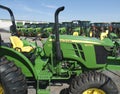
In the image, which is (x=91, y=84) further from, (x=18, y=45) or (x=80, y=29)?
(x=80, y=29)

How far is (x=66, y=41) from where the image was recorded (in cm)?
596

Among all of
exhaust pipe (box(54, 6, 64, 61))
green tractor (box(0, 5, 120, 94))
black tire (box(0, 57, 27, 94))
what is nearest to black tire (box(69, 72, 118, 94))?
green tractor (box(0, 5, 120, 94))

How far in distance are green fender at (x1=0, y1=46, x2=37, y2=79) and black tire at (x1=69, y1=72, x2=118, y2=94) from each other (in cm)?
88

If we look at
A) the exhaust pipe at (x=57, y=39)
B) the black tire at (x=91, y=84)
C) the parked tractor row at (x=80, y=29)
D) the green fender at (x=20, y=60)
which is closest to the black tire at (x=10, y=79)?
the green fender at (x=20, y=60)

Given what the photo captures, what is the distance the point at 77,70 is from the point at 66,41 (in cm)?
69

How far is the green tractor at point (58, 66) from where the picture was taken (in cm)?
536

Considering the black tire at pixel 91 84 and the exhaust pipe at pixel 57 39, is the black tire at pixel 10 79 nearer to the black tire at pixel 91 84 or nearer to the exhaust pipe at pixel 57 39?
the exhaust pipe at pixel 57 39

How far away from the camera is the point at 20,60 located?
5742 mm

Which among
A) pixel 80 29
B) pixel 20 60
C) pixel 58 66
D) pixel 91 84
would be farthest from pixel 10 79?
pixel 80 29

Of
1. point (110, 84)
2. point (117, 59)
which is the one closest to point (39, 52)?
point (110, 84)

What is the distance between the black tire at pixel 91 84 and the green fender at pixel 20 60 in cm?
88

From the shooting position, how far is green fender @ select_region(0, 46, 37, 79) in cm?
562

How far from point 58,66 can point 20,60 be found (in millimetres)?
823

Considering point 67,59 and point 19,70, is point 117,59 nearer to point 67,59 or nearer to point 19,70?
point 67,59
